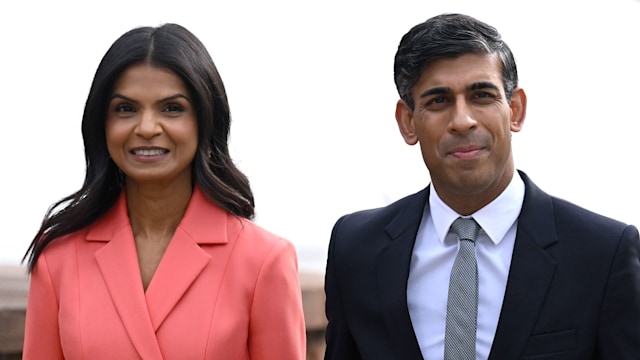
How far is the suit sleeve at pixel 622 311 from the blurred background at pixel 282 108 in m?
1.81

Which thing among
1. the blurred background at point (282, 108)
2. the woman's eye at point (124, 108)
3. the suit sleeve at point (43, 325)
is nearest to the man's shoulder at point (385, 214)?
the woman's eye at point (124, 108)

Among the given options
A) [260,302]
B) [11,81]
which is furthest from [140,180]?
[11,81]

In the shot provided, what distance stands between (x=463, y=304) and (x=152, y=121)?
26.7 inches

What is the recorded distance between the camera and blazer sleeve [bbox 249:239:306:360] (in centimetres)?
244

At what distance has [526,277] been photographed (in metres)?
2.24

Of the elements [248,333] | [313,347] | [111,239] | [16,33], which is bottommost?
[313,347]

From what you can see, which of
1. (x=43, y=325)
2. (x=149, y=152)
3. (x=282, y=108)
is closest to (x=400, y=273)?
(x=149, y=152)

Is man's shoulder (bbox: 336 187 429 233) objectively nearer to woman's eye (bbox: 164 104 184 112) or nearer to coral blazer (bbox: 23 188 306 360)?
coral blazer (bbox: 23 188 306 360)

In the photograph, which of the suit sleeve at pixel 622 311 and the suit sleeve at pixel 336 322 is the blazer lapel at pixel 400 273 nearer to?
the suit sleeve at pixel 336 322

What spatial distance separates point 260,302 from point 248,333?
0.07m

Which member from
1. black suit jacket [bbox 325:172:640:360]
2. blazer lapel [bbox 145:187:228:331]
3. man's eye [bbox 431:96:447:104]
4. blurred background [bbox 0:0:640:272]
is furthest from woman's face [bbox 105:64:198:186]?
blurred background [bbox 0:0:640:272]

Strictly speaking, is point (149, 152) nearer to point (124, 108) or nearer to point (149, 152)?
point (149, 152)

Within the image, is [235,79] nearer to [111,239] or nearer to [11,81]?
[11,81]

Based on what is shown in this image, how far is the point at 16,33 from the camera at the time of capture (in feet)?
13.3
